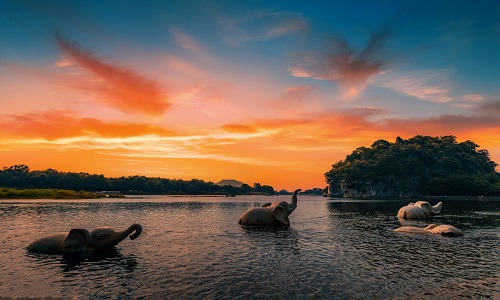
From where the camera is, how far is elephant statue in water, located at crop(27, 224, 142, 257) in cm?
2092

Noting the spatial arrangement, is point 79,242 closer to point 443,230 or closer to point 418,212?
point 443,230

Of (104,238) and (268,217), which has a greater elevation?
(268,217)

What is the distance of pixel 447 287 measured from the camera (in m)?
14.4

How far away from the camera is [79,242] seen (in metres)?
20.9

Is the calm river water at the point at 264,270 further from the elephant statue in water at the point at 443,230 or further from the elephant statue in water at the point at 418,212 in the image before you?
the elephant statue in water at the point at 418,212

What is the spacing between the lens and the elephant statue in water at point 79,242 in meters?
20.9

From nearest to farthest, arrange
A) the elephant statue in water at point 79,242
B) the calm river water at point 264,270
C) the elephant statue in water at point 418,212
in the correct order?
the calm river water at point 264,270, the elephant statue in water at point 79,242, the elephant statue in water at point 418,212

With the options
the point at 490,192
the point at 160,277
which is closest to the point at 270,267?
the point at 160,277

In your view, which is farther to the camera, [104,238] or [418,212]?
[418,212]

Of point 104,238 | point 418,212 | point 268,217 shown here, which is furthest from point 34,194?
point 418,212

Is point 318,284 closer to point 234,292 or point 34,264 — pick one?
point 234,292

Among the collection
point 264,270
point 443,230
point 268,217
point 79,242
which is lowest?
point 264,270

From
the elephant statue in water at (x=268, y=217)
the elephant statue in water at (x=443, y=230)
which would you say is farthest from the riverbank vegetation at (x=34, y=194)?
the elephant statue in water at (x=443, y=230)

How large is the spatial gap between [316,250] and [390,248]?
580 centimetres
